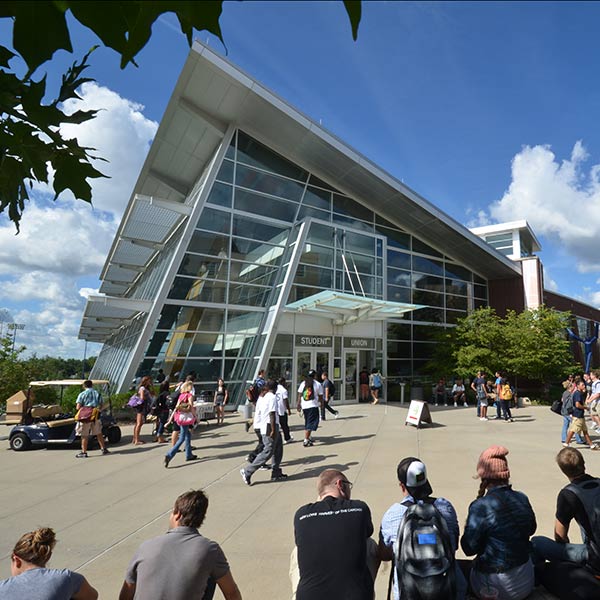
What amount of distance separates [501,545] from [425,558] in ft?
2.69

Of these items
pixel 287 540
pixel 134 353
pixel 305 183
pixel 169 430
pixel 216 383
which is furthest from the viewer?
pixel 305 183

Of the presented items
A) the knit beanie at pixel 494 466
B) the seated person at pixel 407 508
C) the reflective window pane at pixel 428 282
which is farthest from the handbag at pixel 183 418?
the reflective window pane at pixel 428 282

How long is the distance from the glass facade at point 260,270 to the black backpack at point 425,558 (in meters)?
14.5

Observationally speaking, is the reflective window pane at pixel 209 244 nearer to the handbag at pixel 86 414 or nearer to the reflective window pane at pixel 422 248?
the handbag at pixel 86 414

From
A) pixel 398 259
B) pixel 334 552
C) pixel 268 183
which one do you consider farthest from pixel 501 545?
pixel 398 259

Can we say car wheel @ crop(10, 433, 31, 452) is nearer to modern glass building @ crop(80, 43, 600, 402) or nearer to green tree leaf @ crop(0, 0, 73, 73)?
modern glass building @ crop(80, 43, 600, 402)

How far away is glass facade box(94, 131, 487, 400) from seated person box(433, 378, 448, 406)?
7.12ft

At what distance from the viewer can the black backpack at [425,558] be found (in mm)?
2678

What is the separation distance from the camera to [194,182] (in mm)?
23266

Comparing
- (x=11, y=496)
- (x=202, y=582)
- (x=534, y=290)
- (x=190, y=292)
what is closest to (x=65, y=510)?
(x=11, y=496)

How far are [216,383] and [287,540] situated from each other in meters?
12.3

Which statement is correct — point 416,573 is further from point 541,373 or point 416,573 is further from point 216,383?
point 541,373

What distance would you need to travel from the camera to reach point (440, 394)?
70.9 feet

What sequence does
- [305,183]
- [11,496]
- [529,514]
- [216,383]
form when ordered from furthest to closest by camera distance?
1. [305,183]
2. [216,383]
3. [11,496]
4. [529,514]
